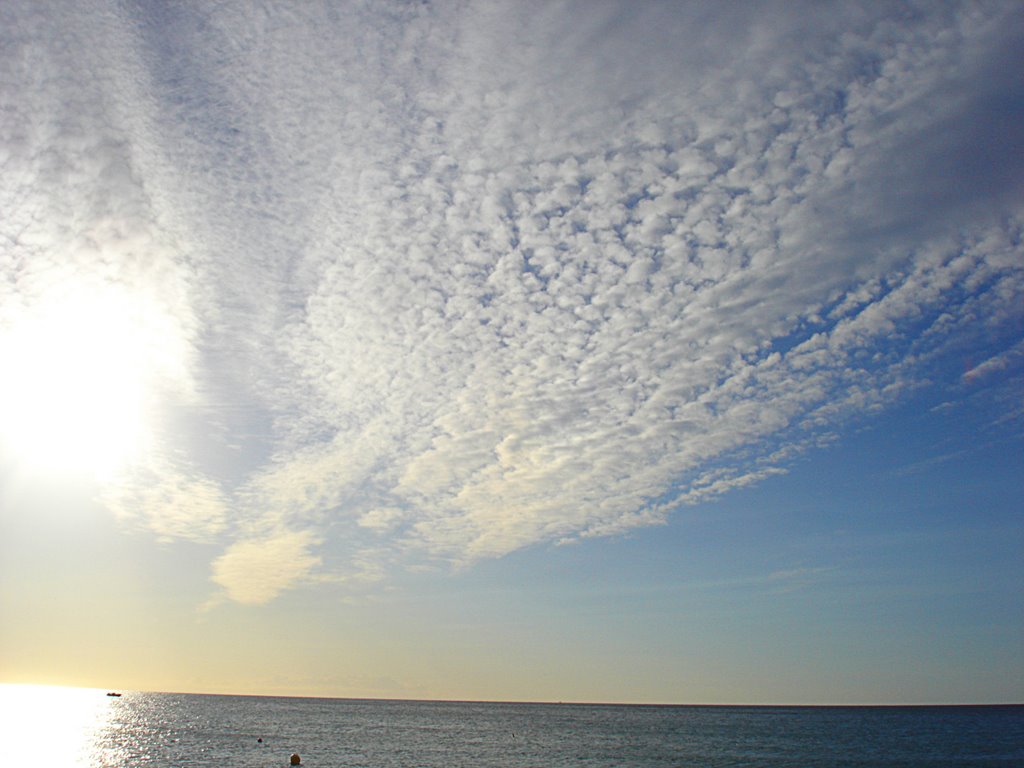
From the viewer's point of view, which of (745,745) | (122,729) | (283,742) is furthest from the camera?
(122,729)

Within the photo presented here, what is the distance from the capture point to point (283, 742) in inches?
4213

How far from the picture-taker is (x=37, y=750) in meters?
96.2

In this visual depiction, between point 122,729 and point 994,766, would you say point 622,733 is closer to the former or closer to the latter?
point 994,766

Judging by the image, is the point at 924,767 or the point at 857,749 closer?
the point at 924,767

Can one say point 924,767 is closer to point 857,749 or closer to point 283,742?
point 857,749

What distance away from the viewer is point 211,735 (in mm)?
115750

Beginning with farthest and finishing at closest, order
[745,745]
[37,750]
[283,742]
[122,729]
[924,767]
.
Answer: [122,729], [745,745], [283,742], [37,750], [924,767]

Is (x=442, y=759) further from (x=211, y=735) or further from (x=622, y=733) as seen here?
(x=622, y=733)

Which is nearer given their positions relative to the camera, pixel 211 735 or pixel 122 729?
pixel 211 735

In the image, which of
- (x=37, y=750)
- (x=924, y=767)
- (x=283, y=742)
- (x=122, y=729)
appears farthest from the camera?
(x=122, y=729)

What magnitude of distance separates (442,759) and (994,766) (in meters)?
75.4

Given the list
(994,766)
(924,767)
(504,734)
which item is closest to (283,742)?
(504,734)

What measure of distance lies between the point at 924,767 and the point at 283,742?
96.2 meters

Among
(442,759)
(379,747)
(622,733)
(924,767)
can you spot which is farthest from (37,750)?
(924,767)
